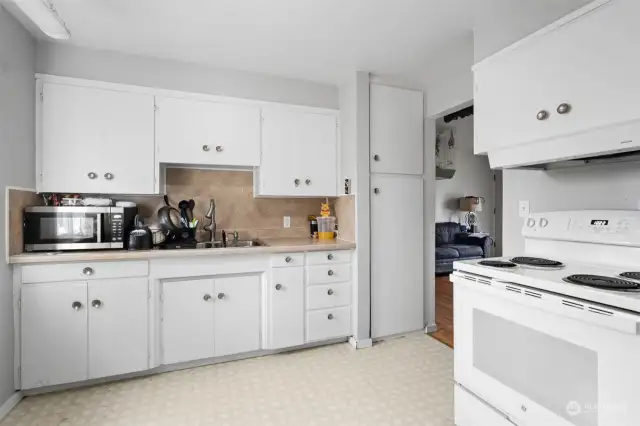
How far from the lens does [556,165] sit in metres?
1.68

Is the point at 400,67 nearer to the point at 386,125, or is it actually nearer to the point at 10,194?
the point at 386,125

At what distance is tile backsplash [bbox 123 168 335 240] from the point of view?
9.48ft

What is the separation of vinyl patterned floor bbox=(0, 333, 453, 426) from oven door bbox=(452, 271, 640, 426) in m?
0.57

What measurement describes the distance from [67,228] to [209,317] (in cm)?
114

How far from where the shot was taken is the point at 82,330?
2154mm

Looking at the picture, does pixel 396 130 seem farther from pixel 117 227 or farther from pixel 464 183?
pixel 464 183

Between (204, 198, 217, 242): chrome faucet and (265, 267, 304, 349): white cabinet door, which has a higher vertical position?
(204, 198, 217, 242): chrome faucet

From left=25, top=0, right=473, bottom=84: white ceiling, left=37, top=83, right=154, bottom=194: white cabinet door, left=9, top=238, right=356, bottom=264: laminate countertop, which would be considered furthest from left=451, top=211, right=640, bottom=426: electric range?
left=37, top=83, right=154, bottom=194: white cabinet door

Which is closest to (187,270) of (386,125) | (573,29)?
(386,125)

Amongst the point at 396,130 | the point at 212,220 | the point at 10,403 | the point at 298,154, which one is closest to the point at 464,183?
the point at 396,130

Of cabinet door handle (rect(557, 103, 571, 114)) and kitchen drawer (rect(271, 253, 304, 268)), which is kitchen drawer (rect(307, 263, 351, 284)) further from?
cabinet door handle (rect(557, 103, 571, 114))

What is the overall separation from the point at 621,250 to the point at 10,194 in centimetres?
322

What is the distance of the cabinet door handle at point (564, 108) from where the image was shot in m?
1.40

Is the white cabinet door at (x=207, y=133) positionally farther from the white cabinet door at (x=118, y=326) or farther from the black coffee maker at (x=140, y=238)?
the white cabinet door at (x=118, y=326)
